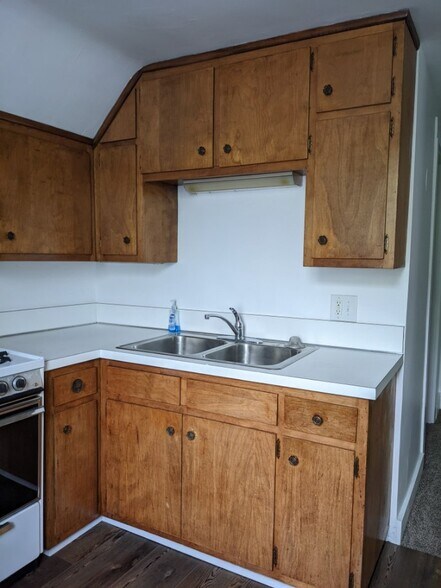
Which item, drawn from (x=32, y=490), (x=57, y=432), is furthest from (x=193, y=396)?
(x=32, y=490)

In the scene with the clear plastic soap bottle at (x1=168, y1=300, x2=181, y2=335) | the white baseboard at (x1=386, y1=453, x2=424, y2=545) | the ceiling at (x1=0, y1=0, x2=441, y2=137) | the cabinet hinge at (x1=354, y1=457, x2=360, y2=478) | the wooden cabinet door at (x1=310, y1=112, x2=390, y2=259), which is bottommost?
the white baseboard at (x1=386, y1=453, x2=424, y2=545)

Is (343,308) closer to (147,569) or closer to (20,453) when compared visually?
(147,569)

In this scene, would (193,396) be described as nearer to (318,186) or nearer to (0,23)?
(318,186)

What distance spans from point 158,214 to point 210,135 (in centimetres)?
57

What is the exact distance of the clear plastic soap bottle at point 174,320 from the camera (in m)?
2.62

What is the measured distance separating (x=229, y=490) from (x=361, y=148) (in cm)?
152

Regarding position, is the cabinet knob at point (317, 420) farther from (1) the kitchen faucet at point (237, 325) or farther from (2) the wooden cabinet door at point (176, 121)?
(2) the wooden cabinet door at point (176, 121)

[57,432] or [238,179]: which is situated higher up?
[238,179]

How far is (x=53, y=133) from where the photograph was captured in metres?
2.41

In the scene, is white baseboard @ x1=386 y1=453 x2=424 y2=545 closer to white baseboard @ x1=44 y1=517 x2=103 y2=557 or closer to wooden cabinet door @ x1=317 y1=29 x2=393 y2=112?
white baseboard @ x1=44 y1=517 x2=103 y2=557

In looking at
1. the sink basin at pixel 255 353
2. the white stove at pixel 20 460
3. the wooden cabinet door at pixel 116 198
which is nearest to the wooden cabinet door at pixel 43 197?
the wooden cabinet door at pixel 116 198

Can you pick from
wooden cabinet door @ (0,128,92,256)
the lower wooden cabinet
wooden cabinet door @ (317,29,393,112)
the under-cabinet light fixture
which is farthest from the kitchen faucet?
wooden cabinet door @ (317,29,393,112)

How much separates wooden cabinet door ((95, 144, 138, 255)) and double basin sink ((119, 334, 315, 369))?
54cm

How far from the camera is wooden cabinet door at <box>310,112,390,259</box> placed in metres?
1.87
